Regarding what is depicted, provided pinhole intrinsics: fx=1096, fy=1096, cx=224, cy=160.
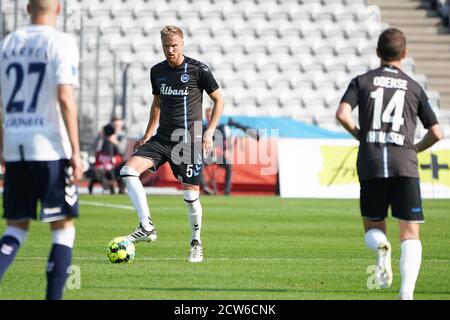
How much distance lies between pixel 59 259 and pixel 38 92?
1.08 m

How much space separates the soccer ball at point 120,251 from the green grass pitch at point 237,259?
0.11 m

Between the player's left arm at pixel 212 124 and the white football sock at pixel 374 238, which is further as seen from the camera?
the player's left arm at pixel 212 124

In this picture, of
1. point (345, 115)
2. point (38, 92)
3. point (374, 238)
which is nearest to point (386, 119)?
point (345, 115)

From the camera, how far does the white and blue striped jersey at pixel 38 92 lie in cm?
700

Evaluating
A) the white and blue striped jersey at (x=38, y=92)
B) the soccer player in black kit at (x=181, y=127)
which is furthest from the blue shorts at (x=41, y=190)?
the soccer player in black kit at (x=181, y=127)

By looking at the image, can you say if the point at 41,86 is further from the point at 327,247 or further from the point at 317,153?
the point at 317,153

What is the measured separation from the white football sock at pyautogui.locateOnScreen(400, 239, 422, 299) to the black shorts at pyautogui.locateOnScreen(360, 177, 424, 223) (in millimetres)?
189

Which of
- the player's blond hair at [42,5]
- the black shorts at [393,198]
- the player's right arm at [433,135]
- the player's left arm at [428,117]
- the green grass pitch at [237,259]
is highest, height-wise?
the player's blond hair at [42,5]

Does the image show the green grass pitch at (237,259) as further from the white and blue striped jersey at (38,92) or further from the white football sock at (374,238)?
the white and blue striped jersey at (38,92)

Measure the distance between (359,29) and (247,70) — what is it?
3.85 m

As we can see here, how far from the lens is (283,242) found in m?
13.7

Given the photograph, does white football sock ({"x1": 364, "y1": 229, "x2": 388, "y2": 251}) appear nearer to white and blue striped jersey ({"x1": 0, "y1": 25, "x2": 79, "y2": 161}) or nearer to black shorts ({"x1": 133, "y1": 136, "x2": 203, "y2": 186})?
white and blue striped jersey ({"x1": 0, "y1": 25, "x2": 79, "y2": 161})

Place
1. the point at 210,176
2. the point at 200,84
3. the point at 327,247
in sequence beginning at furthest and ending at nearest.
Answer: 1. the point at 210,176
2. the point at 327,247
3. the point at 200,84

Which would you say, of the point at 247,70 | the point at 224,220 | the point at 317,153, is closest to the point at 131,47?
the point at 247,70
